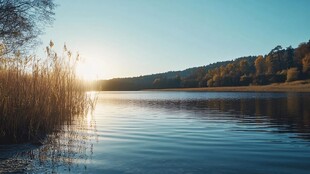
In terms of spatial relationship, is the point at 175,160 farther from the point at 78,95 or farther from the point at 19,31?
the point at 19,31

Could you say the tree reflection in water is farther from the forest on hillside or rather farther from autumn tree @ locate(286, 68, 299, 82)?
autumn tree @ locate(286, 68, 299, 82)

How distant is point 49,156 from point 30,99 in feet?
9.95

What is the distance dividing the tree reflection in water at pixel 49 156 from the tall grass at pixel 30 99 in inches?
26.9

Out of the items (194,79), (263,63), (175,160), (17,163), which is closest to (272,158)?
(175,160)

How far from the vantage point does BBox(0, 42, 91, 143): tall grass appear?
1045 cm

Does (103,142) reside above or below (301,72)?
below

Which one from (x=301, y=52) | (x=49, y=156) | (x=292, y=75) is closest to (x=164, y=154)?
(x=49, y=156)

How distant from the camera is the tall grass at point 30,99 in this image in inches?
412

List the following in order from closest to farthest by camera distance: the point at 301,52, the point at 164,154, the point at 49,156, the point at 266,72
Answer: the point at 49,156
the point at 164,154
the point at 301,52
the point at 266,72

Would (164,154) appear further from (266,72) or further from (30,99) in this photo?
(266,72)

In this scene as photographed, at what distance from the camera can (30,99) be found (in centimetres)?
1114

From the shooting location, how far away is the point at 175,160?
8.80 meters

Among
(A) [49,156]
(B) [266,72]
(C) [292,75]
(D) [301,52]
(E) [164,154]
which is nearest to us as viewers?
(A) [49,156]

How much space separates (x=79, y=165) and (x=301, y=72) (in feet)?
402
